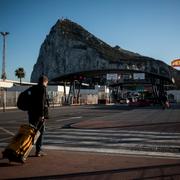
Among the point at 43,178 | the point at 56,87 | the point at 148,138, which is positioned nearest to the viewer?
the point at 43,178

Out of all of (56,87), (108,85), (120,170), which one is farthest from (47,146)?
(108,85)

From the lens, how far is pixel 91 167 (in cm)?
814

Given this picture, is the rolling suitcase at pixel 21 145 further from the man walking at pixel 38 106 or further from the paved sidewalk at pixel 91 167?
the man walking at pixel 38 106

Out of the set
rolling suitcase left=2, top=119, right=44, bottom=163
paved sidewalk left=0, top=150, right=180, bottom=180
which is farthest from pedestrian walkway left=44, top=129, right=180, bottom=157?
rolling suitcase left=2, top=119, right=44, bottom=163

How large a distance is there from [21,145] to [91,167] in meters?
1.51

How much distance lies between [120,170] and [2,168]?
7.45ft

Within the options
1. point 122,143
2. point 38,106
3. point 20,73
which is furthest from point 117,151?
point 20,73

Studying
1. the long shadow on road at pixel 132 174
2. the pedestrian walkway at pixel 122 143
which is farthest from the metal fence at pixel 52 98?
the long shadow on road at pixel 132 174

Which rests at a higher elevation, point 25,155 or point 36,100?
point 36,100

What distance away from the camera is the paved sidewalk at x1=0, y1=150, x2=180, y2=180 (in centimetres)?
734

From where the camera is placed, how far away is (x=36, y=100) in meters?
9.12

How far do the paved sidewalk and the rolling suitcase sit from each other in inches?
6.3

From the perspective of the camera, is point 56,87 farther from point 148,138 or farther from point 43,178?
point 43,178

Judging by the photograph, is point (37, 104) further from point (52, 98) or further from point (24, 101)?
point (52, 98)
